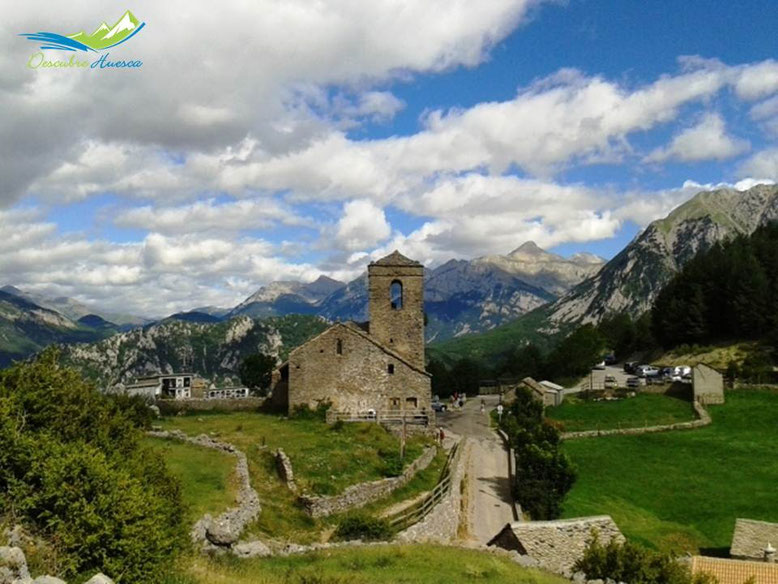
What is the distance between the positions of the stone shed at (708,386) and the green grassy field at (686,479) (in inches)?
66.3

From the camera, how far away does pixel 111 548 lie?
11.6m

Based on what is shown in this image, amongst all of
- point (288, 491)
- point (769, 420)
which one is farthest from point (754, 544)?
point (769, 420)

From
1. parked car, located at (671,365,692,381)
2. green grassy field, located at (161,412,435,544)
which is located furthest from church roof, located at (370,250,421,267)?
parked car, located at (671,365,692,381)

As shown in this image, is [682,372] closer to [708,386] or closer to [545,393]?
[708,386]

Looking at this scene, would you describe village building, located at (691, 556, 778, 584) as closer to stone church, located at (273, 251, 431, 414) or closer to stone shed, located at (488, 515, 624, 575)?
stone shed, located at (488, 515, 624, 575)

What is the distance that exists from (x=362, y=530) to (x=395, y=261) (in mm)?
31208

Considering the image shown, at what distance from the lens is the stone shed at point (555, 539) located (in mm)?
22953

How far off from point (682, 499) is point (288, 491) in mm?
26264

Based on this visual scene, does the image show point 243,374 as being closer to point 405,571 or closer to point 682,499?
point 682,499

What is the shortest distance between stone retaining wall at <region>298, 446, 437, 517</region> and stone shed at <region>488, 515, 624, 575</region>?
719cm

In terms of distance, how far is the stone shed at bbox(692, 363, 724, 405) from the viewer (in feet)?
198

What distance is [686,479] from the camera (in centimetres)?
4288

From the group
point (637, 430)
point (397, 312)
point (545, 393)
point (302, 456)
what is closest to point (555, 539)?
point (302, 456)

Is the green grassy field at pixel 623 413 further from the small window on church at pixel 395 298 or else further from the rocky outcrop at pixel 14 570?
the rocky outcrop at pixel 14 570
